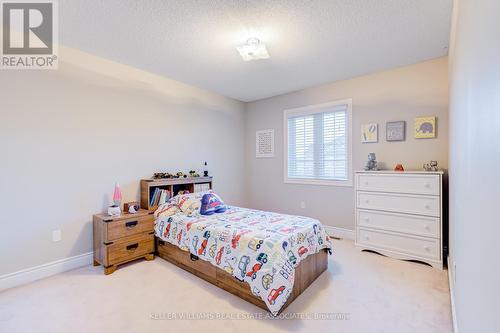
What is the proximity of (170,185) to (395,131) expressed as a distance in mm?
3279

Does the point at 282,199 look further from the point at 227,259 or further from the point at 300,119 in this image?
the point at 227,259

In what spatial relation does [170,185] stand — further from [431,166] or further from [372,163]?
[431,166]

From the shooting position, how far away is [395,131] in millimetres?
3238

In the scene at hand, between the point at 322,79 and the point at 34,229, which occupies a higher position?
the point at 322,79

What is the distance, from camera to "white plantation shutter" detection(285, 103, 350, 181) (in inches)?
149

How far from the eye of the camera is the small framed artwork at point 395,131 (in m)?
3.19

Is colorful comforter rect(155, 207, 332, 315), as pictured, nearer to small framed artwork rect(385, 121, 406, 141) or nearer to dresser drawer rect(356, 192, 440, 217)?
dresser drawer rect(356, 192, 440, 217)

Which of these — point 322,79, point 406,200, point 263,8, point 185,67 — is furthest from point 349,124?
point 185,67

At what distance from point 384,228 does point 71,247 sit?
12.4 feet

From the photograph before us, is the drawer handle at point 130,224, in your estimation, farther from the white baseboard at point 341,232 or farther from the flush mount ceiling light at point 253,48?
the white baseboard at point 341,232

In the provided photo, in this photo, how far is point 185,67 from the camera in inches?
126

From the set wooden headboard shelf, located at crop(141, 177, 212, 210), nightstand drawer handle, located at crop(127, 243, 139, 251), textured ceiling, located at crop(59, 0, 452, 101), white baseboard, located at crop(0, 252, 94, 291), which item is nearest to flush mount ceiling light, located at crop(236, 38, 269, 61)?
textured ceiling, located at crop(59, 0, 452, 101)

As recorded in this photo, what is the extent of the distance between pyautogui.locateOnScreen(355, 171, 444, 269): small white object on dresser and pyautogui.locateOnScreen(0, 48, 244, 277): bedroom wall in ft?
9.10

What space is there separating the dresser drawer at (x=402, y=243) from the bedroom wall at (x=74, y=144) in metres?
2.89
